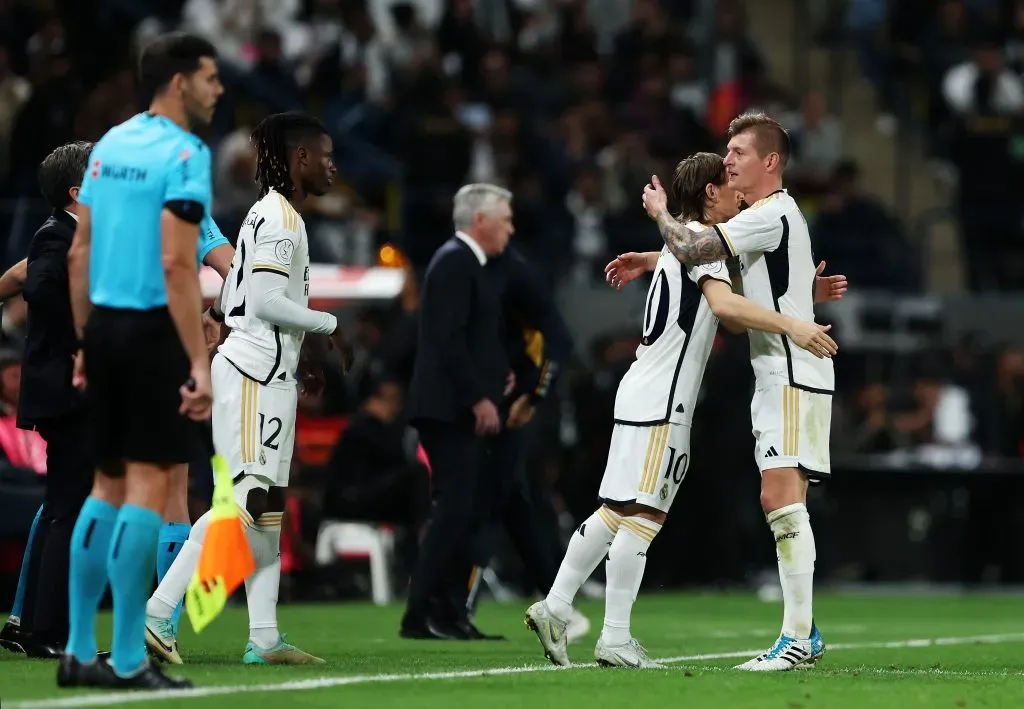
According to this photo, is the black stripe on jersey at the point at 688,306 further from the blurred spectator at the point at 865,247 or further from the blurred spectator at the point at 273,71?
the blurred spectator at the point at 865,247

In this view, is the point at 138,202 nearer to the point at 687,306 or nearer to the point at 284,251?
the point at 284,251

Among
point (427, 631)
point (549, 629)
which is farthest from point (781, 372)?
point (427, 631)

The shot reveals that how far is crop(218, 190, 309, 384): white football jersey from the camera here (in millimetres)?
8102

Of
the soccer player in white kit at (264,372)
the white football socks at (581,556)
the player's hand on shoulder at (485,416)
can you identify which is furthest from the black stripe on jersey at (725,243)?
the player's hand on shoulder at (485,416)

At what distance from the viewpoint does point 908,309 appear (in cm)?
1939

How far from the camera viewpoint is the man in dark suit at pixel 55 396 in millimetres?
8641

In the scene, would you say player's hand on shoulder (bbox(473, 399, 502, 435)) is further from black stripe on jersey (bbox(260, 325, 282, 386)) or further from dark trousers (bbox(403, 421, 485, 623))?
black stripe on jersey (bbox(260, 325, 282, 386))

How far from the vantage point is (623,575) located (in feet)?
26.6

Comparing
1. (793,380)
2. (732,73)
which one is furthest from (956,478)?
(793,380)

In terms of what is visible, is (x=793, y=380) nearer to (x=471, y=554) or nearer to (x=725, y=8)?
(x=471, y=554)

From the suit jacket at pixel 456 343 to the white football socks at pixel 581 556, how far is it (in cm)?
220

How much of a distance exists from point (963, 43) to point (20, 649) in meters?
16.7

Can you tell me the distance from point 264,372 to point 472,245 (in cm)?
284

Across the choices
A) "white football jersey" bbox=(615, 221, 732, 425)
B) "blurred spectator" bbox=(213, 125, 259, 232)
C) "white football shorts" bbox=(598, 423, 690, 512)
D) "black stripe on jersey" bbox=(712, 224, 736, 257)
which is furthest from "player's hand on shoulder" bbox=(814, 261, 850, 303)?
"blurred spectator" bbox=(213, 125, 259, 232)
